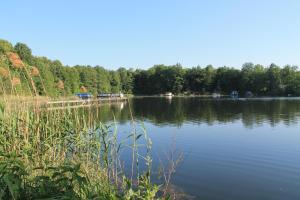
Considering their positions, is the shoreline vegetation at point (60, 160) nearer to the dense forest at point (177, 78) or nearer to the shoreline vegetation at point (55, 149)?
the shoreline vegetation at point (55, 149)

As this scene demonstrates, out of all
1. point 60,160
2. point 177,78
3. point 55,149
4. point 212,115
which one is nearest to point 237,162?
point 60,160

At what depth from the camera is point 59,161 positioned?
823cm

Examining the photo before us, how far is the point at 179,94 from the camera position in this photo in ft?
517

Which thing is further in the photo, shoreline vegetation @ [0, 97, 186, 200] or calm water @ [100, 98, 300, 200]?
calm water @ [100, 98, 300, 200]

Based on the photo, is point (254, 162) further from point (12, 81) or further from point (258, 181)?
point (12, 81)

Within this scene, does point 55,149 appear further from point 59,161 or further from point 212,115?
point 212,115

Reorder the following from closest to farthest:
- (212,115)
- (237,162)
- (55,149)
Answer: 1. (55,149)
2. (237,162)
3. (212,115)

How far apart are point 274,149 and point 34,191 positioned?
18.5 metres

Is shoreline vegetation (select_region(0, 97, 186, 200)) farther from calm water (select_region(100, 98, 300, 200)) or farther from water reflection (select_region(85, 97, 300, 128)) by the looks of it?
water reflection (select_region(85, 97, 300, 128))

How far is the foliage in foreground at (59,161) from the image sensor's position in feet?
17.9

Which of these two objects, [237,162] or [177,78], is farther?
[177,78]

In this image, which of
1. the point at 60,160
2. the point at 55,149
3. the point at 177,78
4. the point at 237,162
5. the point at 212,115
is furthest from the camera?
the point at 177,78

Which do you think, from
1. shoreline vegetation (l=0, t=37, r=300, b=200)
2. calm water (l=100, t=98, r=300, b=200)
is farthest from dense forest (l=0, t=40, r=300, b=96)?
shoreline vegetation (l=0, t=37, r=300, b=200)

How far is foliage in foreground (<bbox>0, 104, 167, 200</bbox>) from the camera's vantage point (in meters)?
5.46
